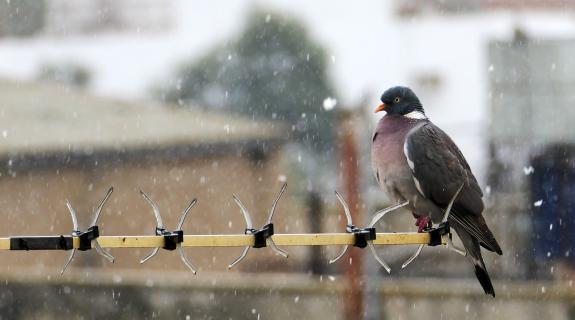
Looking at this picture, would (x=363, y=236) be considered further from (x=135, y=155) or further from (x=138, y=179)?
(x=135, y=155)

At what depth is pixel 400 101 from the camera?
237 centimetres

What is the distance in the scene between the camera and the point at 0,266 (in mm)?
12773

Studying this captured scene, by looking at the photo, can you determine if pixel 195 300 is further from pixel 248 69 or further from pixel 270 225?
pixel 248 69

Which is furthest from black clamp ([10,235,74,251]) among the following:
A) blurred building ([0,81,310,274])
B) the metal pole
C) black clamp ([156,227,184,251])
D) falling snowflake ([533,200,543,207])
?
blurred building ([0,81,310,274])

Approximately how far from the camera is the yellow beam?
150 cm

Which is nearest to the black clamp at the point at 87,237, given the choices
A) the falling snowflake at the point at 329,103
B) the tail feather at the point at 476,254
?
the tail feather at the point at 476,254

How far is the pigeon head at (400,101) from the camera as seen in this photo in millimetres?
2354

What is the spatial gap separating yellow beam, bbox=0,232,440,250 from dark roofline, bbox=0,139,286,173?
38.1 ft

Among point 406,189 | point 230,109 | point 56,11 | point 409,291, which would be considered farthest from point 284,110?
point 406,189

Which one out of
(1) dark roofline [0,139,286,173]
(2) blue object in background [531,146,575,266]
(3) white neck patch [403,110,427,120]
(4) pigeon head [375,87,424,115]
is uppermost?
(1) dark roofline [0,139,286,173]

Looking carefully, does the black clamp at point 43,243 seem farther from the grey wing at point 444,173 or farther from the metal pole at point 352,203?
the metal pole at point 352,203

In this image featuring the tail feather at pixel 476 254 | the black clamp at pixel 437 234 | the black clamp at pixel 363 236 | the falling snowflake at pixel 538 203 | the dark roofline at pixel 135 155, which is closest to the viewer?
the black clamp at pixel 363 236

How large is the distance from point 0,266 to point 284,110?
8456 millimetres

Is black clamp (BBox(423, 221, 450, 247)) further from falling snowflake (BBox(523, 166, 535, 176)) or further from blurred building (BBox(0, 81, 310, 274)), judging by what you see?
blurred building (BBox(0, 81, 310, 274))
